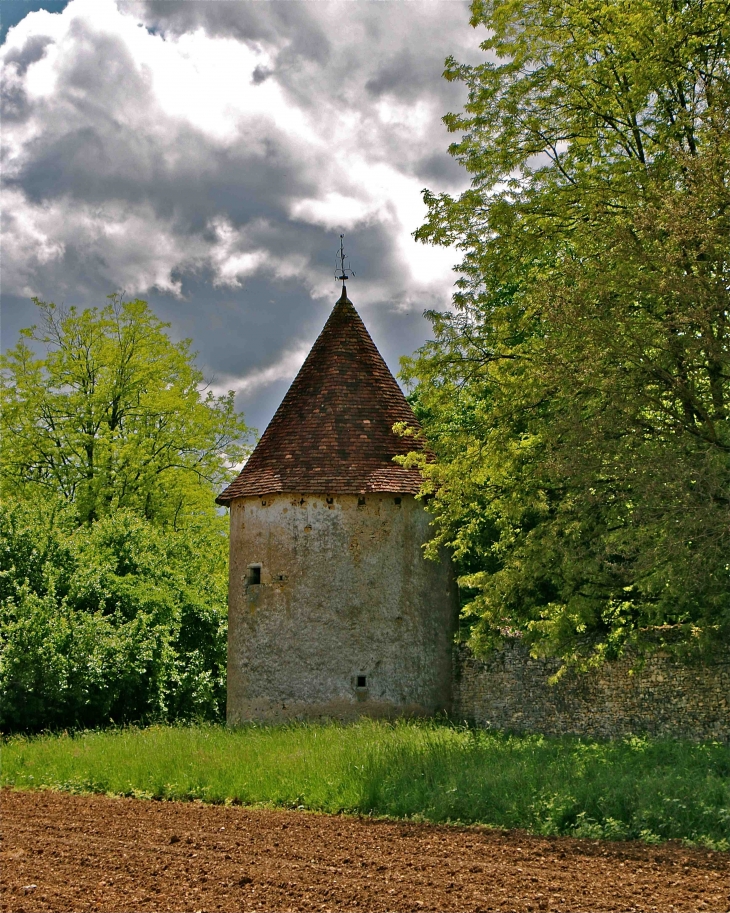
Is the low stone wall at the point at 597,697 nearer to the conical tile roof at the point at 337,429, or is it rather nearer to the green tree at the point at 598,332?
the green tree at the point at 598,332

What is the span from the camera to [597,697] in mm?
15422

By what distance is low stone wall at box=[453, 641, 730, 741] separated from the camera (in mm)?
13961

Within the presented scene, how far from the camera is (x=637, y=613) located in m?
13.7

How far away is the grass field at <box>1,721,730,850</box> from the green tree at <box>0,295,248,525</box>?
9.79 m

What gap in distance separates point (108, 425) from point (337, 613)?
10.7 metres

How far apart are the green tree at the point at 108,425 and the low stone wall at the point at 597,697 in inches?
433

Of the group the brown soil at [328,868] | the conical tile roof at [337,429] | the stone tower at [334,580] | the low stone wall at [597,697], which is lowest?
the brown soil at [328,868]

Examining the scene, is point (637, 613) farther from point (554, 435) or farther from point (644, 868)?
point (644, 868)

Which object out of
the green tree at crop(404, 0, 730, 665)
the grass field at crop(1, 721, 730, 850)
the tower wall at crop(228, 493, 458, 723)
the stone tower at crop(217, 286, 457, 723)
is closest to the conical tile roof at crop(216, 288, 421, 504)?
the stone tower at crop(217, 286, 457, 723)

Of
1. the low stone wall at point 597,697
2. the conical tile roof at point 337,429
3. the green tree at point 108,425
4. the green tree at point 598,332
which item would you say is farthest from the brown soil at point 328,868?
the green tree at point 108,425

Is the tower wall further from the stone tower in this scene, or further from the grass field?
the grass field

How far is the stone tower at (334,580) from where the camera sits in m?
17.5

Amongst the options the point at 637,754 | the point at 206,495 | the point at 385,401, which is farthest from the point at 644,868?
the point at 206,495

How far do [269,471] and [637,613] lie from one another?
7960mm
